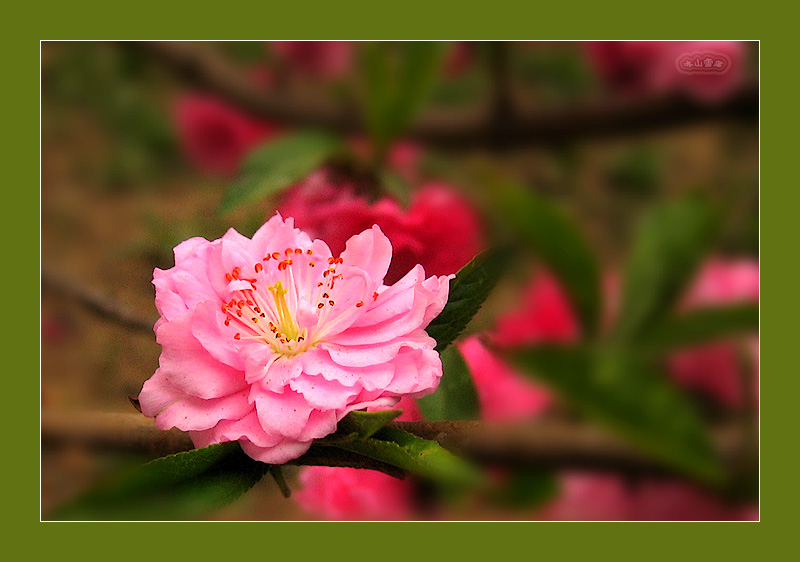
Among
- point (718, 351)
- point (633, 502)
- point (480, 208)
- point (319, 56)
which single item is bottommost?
point (633, 502)

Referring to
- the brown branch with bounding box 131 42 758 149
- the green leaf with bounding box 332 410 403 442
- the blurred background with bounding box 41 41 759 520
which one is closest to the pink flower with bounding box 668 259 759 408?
the blurred background with bounding box 41 41 759 520

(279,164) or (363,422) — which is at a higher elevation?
(279,164)

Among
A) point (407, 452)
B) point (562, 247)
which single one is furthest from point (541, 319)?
point (407, 452)

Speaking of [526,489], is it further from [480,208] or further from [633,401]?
[480,208]

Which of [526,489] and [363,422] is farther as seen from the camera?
[526,489]

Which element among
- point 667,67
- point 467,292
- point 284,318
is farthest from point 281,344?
point 667,67

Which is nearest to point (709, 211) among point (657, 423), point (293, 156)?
point (657, 423)

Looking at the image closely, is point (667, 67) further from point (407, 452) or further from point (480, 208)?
point (407, 452)

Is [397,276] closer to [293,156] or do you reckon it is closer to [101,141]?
[293,156]
